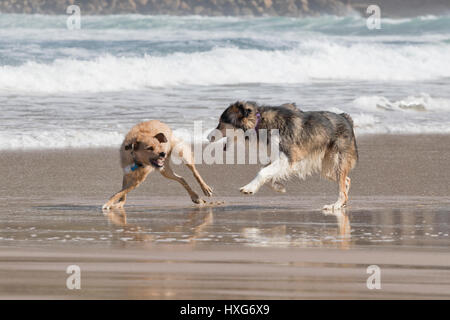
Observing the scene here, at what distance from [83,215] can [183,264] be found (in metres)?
2.62

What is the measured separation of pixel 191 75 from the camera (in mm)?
23125

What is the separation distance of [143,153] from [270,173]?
128 cm

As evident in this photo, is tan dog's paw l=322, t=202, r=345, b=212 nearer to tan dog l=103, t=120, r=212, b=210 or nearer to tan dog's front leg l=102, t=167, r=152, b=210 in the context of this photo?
tan dog l=103, t=120, r=212, b=210

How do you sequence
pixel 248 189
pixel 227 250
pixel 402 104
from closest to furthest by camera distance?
1. pixel 227 250
2. pixel 248 189
3. pixel 402 104

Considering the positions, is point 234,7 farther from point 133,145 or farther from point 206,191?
point 133,145

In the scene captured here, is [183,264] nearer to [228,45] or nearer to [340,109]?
[340,109]

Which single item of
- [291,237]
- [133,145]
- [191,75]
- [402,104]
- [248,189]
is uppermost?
[191,75]

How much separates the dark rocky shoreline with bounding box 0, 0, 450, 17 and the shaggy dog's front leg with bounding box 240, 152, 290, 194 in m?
35.5

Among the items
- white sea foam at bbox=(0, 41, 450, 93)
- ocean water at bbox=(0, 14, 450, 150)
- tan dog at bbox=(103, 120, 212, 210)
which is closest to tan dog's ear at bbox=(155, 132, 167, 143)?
tan dog at bbox=(103, 120, 212, 210)

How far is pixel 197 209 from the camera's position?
8.76 meters

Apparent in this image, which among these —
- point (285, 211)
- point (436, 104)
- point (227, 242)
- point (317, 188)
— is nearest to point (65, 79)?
point (436, 104)

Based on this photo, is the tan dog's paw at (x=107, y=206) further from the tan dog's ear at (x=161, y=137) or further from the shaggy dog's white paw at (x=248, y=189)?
the shaggy dog's white paw at (x=248, y=189)

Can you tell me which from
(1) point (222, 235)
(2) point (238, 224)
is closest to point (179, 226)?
(2) point (238, 224)

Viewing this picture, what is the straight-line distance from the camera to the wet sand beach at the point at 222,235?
5.19m
